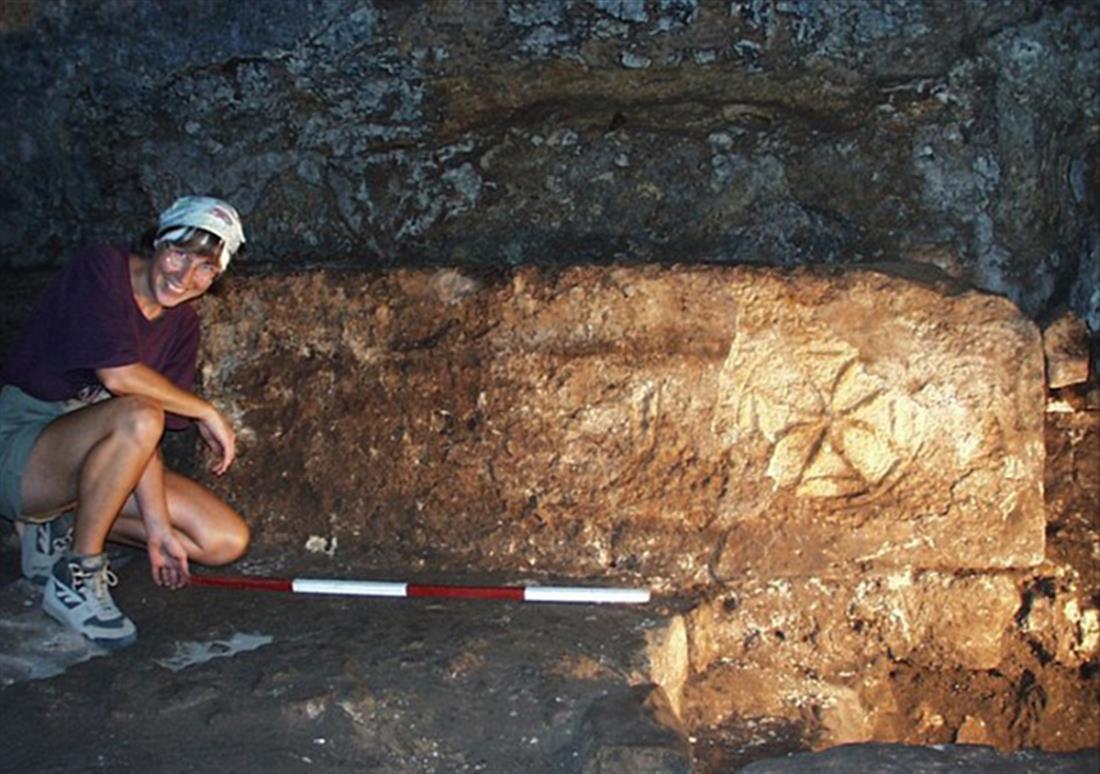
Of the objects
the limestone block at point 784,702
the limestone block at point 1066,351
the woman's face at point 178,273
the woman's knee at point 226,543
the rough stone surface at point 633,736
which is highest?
the woman's face at point 178,273

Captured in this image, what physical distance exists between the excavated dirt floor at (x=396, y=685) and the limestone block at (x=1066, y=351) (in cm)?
11

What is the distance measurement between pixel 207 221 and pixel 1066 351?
76.2 inches

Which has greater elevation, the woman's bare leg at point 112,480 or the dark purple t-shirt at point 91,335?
the dark purple t-shirt at point 91,335

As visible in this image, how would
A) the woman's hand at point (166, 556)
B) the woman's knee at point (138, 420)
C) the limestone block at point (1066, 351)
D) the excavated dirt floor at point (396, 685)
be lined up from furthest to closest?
the limestone block at point (1066, 351) < the woman's hand at point (166, 556) < the woman's knee at point (138, 420) < the excavated dirt floor at point (396, 685)

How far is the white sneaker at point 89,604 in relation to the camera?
2850 millimetres

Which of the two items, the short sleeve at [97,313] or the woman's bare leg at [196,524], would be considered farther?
the woman's bare leg at [196,524]

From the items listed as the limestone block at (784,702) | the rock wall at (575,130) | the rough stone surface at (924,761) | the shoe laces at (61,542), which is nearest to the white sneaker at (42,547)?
the shoe laces at (61,542)

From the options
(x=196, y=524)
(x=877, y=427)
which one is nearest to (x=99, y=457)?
(x=196, y=524)

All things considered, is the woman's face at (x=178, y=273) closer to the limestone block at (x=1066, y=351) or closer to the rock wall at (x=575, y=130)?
the rock wall at (x=575, y=130)

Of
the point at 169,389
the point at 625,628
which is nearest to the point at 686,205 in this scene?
the point at 625,628

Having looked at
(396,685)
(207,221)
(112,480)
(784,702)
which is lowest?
(784,702)

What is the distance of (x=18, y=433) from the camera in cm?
299

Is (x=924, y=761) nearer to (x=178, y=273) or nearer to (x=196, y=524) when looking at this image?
(x=196, y=524)

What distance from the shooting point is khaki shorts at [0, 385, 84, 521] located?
9.67 ft
